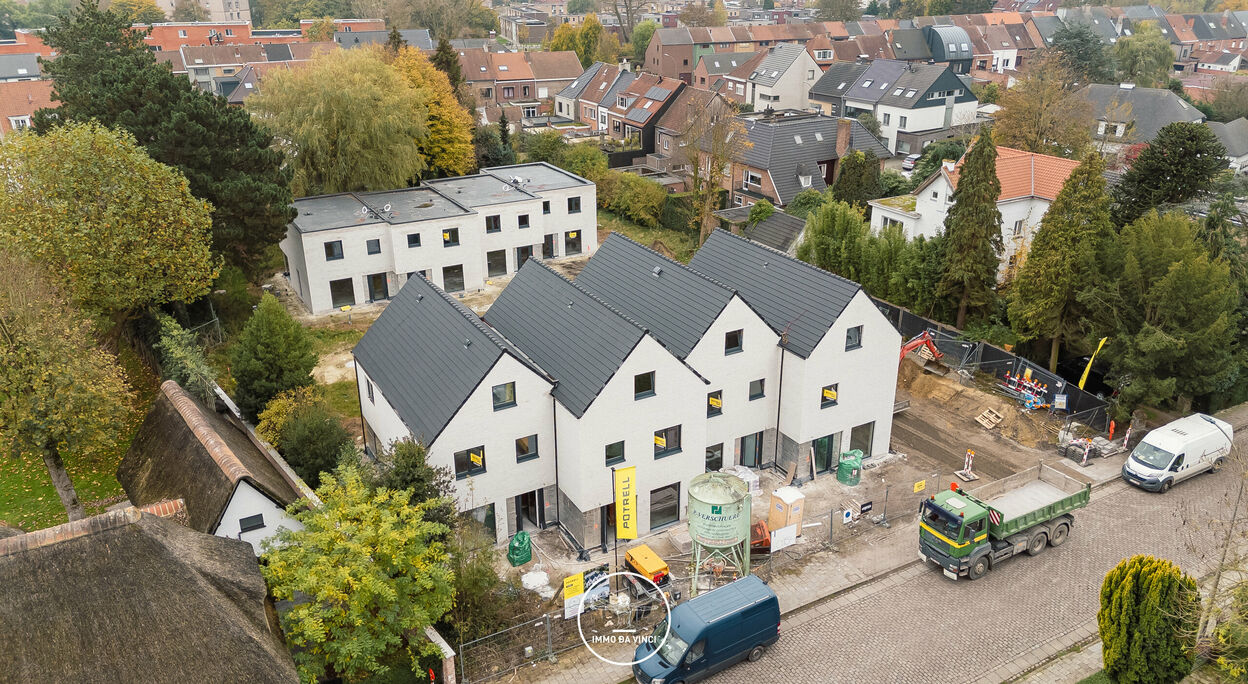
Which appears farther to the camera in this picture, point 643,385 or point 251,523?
point 643,385

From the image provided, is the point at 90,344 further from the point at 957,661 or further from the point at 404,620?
the point at 957,661

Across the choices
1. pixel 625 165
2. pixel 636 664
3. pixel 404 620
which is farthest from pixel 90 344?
pixel 625 165

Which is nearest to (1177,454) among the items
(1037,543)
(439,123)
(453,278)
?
(1037,543)

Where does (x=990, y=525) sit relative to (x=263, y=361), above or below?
below

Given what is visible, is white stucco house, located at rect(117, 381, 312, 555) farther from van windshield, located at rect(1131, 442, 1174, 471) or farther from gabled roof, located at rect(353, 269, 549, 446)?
van windshield, located at rect(1131, 442, 1174, 471)

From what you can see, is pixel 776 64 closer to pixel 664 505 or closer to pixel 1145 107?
pixel 1145 107

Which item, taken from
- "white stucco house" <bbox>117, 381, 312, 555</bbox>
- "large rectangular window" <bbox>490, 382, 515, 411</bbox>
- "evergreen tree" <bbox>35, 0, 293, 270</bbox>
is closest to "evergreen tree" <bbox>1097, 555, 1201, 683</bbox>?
"large rectangular window" <bbox>490, 382, 515, 411</bbox>
